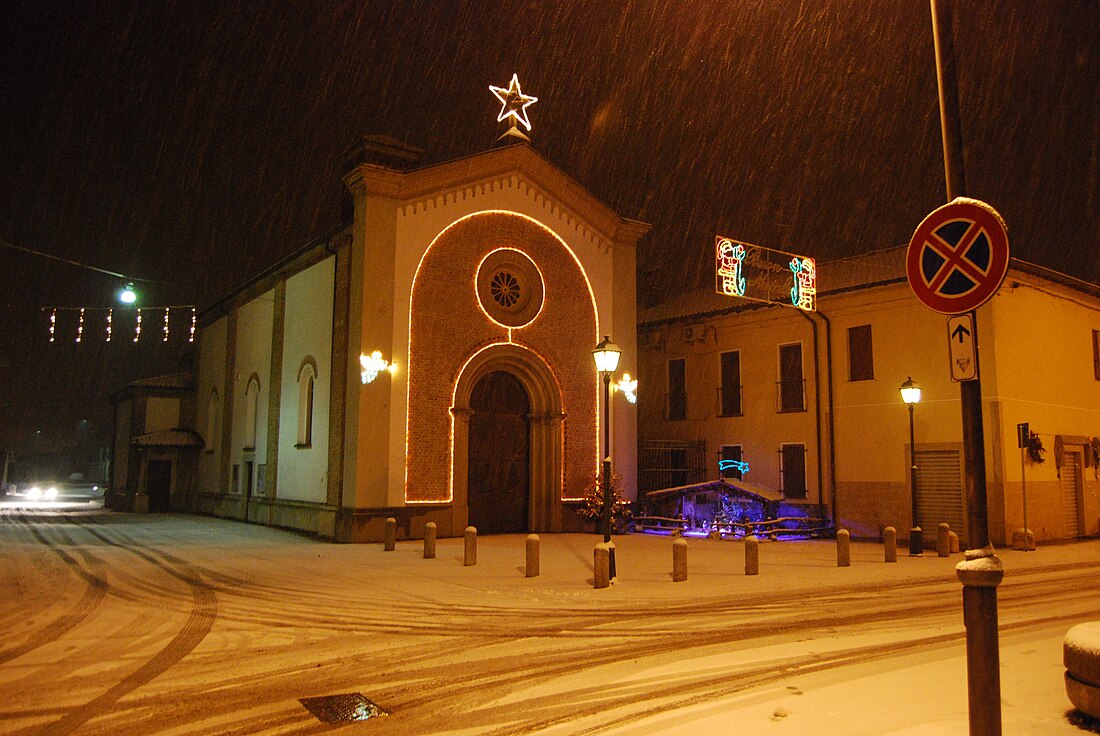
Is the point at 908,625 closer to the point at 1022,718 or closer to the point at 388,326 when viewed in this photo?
the point at 1022,718

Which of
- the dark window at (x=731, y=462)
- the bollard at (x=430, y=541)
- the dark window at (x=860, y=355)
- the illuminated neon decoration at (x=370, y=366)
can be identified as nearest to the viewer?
the bollard at (x=430, y=541)

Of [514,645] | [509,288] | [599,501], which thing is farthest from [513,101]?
[514,645]

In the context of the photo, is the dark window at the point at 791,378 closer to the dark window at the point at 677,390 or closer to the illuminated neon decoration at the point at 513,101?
the dark window at the point at 677,390

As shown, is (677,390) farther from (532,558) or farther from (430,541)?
(532,558)

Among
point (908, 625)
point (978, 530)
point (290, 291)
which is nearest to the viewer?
point (978, 530)

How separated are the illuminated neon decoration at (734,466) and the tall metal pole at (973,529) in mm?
22484

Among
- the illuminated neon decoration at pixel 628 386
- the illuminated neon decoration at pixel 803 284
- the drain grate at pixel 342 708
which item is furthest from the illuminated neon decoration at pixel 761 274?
the drain grate at pixel 342 708

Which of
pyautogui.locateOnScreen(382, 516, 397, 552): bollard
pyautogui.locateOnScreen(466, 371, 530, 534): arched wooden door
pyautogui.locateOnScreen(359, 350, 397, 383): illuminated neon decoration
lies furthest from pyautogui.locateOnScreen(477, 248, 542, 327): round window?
pyautogui.locateOnScreen(382, 516, 397, 552): bollard

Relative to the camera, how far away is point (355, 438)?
68.0 ft

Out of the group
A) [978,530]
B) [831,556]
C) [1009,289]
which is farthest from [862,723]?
[1009,289]

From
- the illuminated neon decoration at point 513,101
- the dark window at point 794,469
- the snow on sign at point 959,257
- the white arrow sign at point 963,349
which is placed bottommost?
the dark window at point 794,469

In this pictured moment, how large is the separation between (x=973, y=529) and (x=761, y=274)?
1857cm

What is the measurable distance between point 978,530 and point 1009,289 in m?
20.8

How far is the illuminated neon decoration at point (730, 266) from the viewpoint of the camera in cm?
2134
